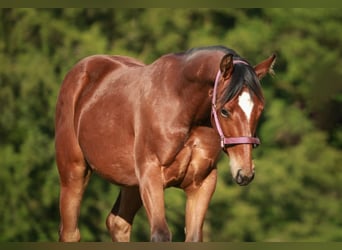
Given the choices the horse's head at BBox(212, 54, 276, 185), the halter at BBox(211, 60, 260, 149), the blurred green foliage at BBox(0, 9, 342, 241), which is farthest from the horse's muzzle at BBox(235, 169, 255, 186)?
the blurred green foliage at BBox(0, 9, 342, 241)

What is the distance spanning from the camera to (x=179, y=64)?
6875mm

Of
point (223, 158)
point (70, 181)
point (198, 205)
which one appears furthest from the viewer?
point (223, 158)

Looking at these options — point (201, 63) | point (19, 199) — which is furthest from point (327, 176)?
point (201, 63)

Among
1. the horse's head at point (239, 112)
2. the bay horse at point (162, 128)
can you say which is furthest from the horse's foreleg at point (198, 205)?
the horse's head at point (239, 112)

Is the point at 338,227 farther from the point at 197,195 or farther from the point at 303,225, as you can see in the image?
the point at 197,195

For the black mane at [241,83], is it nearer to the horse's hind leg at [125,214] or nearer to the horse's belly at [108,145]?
the horse's belly at [108,145]

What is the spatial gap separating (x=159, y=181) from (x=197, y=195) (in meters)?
0.35

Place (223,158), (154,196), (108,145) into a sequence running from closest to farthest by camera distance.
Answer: (154,196) < (108,145) < (223,158)

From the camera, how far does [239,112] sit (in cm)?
615

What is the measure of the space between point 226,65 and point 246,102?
10.8 inches

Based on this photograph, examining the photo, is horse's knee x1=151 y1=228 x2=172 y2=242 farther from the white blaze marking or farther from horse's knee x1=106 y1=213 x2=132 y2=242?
horse's knee x1=106 y1=213 x2=132 y2=242

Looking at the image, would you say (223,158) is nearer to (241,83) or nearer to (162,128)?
(162,128)

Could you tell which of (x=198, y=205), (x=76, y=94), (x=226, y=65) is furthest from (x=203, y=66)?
(x=76, y=94)

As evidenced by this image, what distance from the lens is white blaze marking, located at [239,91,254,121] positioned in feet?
20.1
